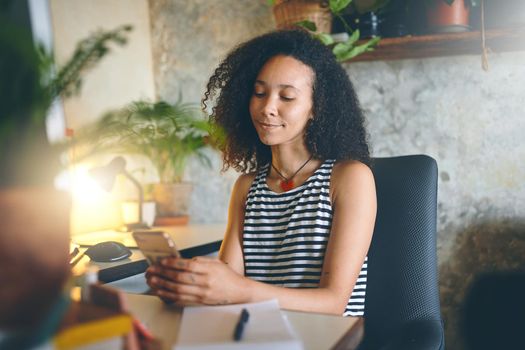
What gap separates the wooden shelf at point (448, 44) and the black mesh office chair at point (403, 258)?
72 centimetres

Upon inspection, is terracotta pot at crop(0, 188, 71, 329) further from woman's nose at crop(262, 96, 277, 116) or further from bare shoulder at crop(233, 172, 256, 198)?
bare shoulder at crop(233, 172, 256, 198)

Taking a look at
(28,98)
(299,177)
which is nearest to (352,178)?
(299,177)

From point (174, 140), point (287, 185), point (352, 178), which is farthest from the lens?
point (174, 140)

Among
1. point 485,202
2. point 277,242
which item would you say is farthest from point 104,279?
point 485,202

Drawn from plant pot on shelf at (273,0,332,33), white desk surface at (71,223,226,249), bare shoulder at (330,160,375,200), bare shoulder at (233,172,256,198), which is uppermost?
plant pot on shelf at (273,0,332,33)

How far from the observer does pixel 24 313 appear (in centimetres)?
55

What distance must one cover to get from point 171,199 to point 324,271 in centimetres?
131

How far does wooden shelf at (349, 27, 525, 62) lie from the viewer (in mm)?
1904

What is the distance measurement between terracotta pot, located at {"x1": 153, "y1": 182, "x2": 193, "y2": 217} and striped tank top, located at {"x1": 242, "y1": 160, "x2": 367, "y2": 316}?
3.02 feet

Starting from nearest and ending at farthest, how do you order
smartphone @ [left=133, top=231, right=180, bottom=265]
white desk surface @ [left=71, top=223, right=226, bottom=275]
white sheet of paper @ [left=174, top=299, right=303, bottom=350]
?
white sheet of paper @ [left=174, top=299, right=303, bottom=350]
smartphone @ [left=133, top=231, right=180, bottom=265]
white desk surface @ [left=71, top=223, right=226, bottom=275]

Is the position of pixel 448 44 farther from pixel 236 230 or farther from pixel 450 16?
pixel 236 230

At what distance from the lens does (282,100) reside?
1.49 meters

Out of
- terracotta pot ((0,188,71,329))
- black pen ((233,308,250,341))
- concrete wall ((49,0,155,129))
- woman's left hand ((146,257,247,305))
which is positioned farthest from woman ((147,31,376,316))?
concrete wall ((49,0,155,129))

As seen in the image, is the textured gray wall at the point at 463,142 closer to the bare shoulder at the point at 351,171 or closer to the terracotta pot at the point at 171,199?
the bare shoulder at the point at 351,171
